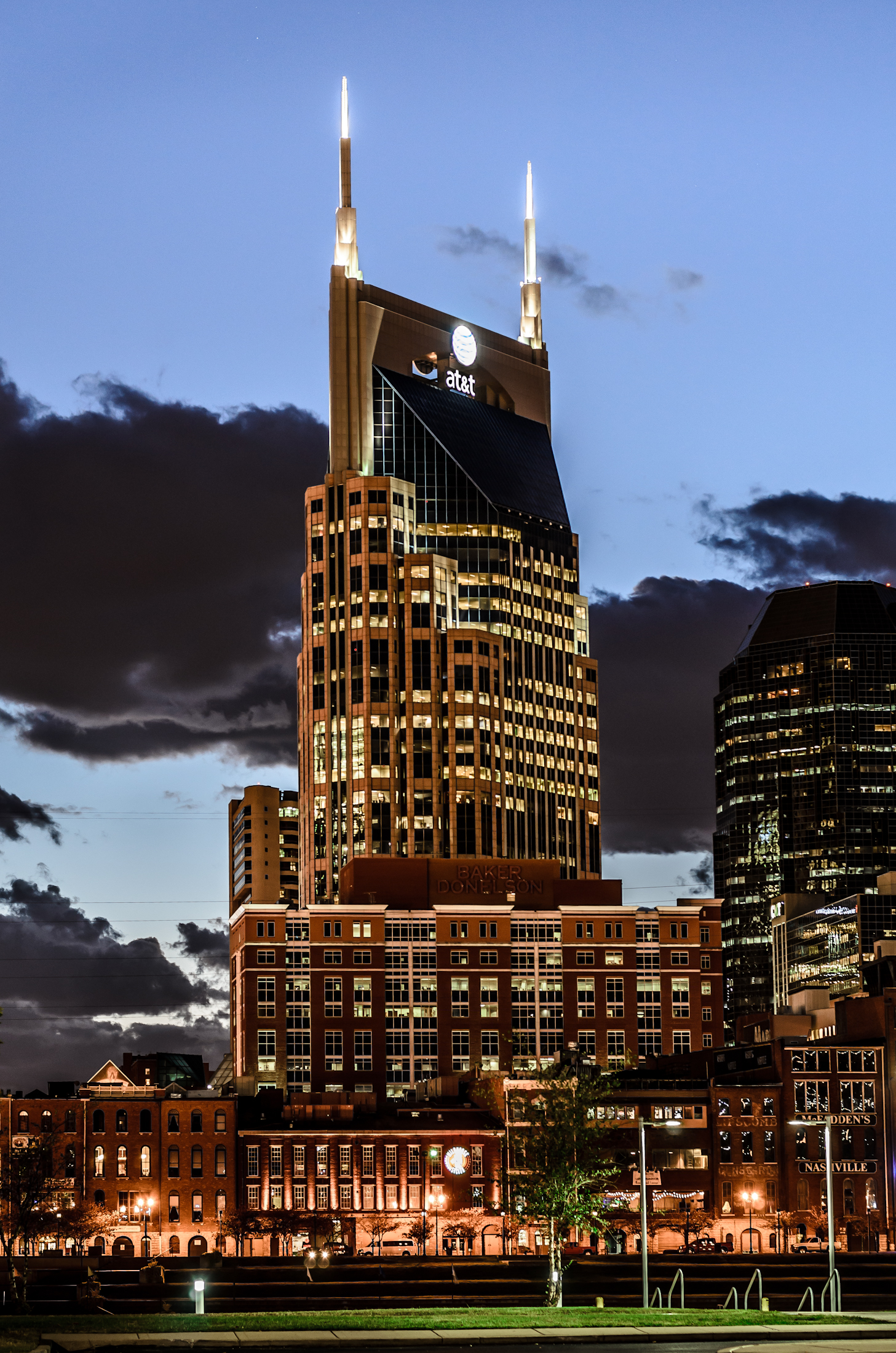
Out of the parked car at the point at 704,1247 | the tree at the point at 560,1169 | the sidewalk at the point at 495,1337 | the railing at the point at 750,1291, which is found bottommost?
the parked car at the point at 704,1247

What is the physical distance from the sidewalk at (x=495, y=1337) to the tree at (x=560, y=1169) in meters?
20.5

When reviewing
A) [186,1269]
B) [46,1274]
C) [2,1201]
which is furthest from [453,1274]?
[2,1201]

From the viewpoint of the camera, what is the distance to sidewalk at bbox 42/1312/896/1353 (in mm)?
91250

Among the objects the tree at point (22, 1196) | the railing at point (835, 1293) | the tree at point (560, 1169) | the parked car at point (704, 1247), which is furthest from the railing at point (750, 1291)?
the parked car at point (704, 1247)

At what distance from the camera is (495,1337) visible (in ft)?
307

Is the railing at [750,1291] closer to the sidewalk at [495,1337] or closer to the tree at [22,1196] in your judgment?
the sidewalk at [495,1337]

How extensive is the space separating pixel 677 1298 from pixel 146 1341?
42199mm

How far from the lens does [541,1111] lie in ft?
490

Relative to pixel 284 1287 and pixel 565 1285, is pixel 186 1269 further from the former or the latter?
pixel 565 1285

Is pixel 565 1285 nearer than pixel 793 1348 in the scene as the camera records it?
No

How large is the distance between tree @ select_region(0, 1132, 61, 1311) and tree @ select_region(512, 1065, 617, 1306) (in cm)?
3295

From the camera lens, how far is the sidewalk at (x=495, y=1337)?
299ft

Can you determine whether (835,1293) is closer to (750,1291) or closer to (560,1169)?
(750,1291)

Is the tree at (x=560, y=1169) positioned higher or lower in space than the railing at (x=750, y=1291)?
higher
